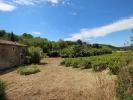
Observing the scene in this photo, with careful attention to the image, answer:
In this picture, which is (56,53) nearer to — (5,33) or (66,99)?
(5,33)

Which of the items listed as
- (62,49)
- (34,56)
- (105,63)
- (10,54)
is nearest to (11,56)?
(10,54)

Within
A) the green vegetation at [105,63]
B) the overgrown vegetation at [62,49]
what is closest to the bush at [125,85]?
the green vegetation at [105,63]

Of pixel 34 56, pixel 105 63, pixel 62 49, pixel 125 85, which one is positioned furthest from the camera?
pixel 62 49

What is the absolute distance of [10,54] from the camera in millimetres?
21234

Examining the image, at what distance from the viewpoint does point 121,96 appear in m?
5.66

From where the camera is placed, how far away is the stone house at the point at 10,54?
19208mm

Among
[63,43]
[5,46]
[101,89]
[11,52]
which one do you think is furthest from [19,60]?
[63,43]

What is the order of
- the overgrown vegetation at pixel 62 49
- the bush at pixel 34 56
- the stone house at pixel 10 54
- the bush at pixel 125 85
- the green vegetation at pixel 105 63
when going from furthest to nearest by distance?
the overgrown vegetation at pixel 62 49 < the bush at pixel 34 56 < the stone house at pixel 10 54 < the green vegetation at pixel 105 63 < the bush at pixel 125 85

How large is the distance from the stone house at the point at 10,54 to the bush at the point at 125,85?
14.7 m

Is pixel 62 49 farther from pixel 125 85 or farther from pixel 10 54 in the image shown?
pixel 125 85

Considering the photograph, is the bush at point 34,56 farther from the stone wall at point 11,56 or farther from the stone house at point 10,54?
the stone wall at point 11,56

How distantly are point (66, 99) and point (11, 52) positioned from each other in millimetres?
14649

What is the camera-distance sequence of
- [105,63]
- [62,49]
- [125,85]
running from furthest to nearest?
[62,49] < [105,63] < [125,85]

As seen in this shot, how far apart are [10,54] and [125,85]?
674 inches
